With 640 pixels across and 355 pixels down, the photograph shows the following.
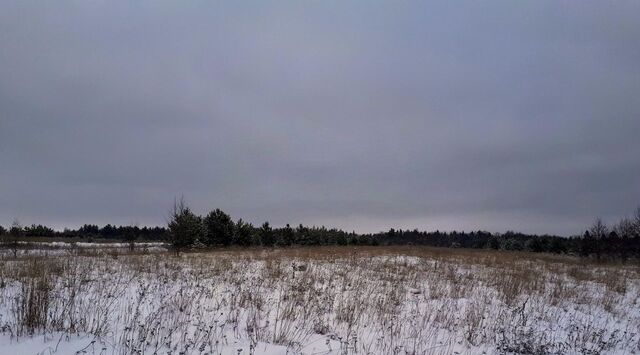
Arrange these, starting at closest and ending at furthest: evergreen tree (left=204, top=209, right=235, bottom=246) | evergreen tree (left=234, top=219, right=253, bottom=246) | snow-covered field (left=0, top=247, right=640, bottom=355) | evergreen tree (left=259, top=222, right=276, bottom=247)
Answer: snow-covered field (left=0, top=247, right=640, bottom=355) → evergreen tree (left=204, top=209, right=235, bottom=246) → evergreen tree (left=234, top=219, right=253, bottom=246) → evergreen tree (left=259, top=222, right=276, bottom=247)

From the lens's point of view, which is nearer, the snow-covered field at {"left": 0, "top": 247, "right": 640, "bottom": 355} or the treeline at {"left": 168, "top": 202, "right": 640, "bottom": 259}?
the snow-covered field at {"left": 0, "top": 247, "right": 640, "bottom": 355}

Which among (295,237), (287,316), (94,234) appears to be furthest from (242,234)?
(94,234)

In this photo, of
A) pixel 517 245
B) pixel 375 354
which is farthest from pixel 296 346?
pixel 517 245

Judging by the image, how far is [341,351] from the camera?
5355 mm

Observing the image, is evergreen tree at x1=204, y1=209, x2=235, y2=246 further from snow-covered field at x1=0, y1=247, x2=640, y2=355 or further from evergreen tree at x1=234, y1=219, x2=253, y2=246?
snow-covered field at x1=0, y1=247, x2=640, y2=355

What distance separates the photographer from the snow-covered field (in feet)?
16.9

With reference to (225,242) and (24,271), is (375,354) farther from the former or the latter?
(225,242)

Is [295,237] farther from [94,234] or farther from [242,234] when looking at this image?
[94,234]

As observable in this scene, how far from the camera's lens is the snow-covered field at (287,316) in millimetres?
5152

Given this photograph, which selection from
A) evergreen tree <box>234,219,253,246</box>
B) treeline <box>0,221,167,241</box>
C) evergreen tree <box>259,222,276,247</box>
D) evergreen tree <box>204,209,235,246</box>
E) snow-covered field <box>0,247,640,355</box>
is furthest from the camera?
evergreen tree <box>259,222,276,247</box>

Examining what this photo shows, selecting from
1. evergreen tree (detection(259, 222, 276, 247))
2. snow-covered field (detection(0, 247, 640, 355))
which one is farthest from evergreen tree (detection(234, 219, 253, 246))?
snow-covered field (detection(0, 247, 640, 355))

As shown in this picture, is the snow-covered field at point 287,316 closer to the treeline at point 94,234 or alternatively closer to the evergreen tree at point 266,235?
the treeline at point 94,234

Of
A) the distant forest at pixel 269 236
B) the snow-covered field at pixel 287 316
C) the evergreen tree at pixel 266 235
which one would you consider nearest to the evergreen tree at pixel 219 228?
the distant forest at pixel 269 236

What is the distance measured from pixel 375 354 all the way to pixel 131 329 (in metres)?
3.29
